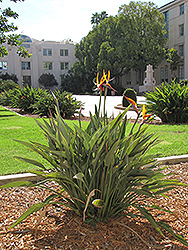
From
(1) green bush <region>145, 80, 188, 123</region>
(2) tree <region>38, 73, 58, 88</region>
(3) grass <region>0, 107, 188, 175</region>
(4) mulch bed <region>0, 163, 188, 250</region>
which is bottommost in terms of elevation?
(4) mulch bed <region>0, 163, 188, 250</region>

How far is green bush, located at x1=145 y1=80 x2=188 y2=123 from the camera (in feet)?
26.6

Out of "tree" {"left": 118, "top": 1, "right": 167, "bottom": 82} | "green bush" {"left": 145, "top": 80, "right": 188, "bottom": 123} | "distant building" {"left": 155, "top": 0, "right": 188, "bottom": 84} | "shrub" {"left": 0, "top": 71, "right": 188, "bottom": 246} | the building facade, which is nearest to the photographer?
"shrub" {"left": 0, "top": 71, "right": 188, "bottom": 246}

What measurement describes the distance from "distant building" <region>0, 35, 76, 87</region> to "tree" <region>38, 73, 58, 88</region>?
7.13 ft

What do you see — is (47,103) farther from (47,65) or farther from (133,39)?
(47,65)

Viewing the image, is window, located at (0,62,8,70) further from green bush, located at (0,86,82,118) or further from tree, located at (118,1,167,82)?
green bush, located at (0,86,82,118)

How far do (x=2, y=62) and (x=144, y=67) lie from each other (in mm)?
26097

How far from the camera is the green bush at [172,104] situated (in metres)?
8.09

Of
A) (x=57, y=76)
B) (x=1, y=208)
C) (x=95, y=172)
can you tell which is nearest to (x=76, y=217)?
(x=95, y=172)

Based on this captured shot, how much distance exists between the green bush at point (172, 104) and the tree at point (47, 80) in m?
39.1

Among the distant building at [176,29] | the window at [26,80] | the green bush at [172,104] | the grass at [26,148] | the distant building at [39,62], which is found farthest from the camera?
the window at [26,80]

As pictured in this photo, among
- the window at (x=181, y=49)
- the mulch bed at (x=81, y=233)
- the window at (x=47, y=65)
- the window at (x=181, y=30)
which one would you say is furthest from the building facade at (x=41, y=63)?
the mulch bed at (x=81, y=233)

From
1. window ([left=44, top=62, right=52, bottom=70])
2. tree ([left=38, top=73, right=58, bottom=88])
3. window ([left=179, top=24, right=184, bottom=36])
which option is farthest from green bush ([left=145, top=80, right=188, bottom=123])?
window ([left=44, top=62, right=52, bottom=70])

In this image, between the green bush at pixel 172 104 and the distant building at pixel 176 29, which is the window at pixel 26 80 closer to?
the distant building at pixel 176 29

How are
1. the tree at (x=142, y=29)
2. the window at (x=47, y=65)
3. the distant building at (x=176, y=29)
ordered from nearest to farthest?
the tree at (x=142, y=29) → the distant building at (x=176, y=29) → the window at (x=47, y=65)
